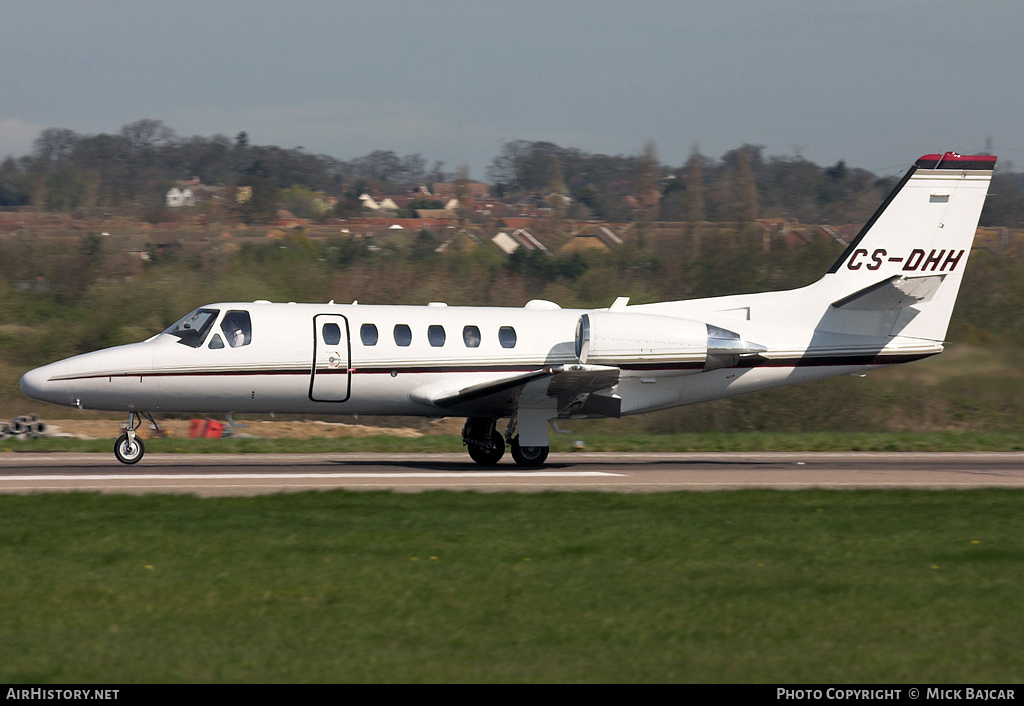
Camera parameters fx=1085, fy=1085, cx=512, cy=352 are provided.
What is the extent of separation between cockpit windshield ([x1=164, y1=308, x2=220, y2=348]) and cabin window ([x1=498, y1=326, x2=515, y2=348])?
5081 millimetres

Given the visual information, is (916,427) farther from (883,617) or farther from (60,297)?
(60,297)

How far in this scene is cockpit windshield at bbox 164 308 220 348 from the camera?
1902 centimetres

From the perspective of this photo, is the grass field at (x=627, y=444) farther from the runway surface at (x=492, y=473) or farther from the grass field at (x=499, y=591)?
the grass field at (x=499, y=591)

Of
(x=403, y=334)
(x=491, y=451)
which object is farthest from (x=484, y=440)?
(x=403, y=334)

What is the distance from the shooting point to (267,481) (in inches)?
658

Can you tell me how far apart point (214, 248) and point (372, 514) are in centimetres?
3598

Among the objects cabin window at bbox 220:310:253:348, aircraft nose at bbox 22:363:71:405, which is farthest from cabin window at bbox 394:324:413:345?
aircraft nose at bbox 22:363:71:405

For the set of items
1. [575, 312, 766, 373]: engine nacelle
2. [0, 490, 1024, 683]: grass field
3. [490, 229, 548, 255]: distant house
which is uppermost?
[490, 229, 548, 255]: distant house

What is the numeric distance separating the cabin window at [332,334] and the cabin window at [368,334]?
0.40 metres

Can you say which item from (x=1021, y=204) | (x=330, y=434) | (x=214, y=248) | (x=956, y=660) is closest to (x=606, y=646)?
(x=956, y=660)

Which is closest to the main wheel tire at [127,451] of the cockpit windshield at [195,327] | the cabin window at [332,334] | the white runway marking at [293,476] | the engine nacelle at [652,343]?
the white runway marking at [293,476]

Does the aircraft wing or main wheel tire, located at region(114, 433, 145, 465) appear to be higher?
the aircraft wing

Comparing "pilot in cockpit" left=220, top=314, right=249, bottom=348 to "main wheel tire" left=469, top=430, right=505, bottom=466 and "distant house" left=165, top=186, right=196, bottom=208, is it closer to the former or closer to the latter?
"main wheel tire" left=469, top=430, right=505, bottom=466
